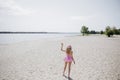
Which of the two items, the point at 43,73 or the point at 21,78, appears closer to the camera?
the point at 21,78

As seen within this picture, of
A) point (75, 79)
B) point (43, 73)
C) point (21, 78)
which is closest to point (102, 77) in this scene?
point (75, 79)

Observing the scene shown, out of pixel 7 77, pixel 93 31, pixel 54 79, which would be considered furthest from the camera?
pixel 93 31

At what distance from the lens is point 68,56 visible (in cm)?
845

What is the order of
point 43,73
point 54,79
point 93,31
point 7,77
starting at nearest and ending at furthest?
point 54,79
point 7,77
point 43,73
point 93,31

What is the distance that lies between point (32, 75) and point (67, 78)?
6.98ft

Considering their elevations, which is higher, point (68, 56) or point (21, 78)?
point (68, 56)

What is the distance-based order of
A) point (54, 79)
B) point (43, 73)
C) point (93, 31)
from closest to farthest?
1. point (54, 79)
2. point (43, 73)
3. point (93, 31)

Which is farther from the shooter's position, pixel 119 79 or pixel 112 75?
pixel 112 75

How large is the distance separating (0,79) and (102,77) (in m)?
5.81

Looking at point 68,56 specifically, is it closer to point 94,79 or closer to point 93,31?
point 94,79

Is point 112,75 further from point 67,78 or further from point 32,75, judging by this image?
point 32,75

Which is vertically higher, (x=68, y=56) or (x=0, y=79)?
Result: (x=68, y=56)

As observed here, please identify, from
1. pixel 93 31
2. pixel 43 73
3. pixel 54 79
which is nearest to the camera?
pixel 54 79

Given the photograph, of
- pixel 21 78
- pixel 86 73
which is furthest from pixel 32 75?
pixel 86 73
